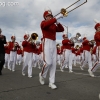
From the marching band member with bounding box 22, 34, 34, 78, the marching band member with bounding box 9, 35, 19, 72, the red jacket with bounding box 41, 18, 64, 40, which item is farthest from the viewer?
the marching band member with bounding box 9, 35, 19, 72

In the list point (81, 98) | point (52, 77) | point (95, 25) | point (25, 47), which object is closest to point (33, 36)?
point (25, 47)

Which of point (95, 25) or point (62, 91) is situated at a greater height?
point (95, 25)

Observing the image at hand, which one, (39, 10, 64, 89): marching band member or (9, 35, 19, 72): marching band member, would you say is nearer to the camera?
(39, 10, 64, 89): marching band member

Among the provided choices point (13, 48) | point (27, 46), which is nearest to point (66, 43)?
point (27, 46)

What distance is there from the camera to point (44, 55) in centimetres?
532

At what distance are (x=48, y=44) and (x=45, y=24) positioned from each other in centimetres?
62

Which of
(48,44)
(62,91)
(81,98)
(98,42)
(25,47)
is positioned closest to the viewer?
(81,98)

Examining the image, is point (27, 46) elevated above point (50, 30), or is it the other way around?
point (50, 30)

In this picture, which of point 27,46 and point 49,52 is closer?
point 49,52

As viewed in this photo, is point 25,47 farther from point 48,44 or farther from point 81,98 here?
point 81,98

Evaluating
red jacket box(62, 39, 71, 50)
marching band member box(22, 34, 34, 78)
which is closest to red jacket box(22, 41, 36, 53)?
marching band member box(22, 34, 34, 78)

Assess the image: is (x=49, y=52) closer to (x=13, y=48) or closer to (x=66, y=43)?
Result: (x=66, y=43)

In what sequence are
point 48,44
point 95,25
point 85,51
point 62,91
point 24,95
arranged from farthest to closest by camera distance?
point 85,51 < point 95,25 < point 48,44 < point 62,91 < point 24,95

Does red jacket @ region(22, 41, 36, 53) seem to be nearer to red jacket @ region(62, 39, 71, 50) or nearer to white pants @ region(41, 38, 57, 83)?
red jacket @ region(62, 39, 71, 50)
